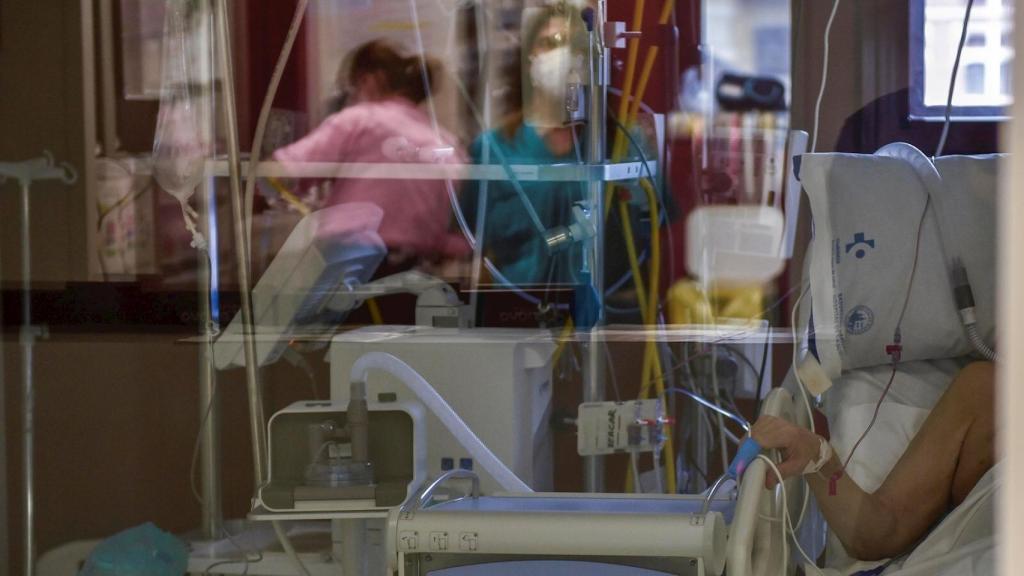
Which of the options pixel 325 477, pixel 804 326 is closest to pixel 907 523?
pixel 804 326

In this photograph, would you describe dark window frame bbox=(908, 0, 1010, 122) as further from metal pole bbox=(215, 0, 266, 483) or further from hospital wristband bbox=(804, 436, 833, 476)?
metal pole bbox=(215, 0, 266, 483)

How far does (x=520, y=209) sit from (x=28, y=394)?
113 centimetres

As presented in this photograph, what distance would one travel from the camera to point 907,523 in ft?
5.75

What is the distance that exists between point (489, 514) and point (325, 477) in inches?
17.4

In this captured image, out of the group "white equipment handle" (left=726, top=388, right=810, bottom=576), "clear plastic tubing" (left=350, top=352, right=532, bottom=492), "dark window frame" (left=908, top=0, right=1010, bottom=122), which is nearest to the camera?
"white equipment handle" (left=726, top=388, right=810, bottom=576)

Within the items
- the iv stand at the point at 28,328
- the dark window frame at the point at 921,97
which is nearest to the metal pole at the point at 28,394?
the iv stand at the point at 28,328

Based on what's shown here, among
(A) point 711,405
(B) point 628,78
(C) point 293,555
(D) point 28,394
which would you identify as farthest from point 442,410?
(D) point 28,394

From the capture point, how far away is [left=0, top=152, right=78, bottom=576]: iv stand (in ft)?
8.63

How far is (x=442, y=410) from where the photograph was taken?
197 centimetres

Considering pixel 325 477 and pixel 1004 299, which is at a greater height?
pixel 1004 299

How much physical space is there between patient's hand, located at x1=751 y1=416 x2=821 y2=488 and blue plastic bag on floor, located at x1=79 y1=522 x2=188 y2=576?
1186 millimetres

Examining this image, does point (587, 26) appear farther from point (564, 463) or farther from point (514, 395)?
point (564, 463)

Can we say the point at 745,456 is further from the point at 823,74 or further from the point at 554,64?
the point at 823,74

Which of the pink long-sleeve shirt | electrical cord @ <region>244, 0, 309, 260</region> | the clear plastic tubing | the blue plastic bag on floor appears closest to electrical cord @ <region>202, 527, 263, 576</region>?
the blue plastic bag on floor
